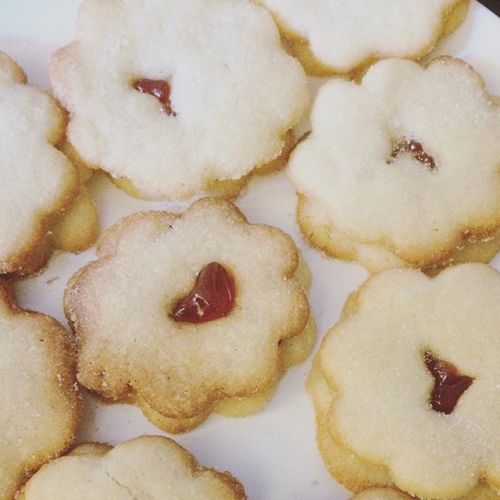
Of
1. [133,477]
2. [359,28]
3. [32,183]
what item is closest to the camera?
[133,477]

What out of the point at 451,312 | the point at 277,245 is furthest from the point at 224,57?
the point at 451,312

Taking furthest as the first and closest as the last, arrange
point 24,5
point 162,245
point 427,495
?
point 24,5 < point 162,245 < point 427,495

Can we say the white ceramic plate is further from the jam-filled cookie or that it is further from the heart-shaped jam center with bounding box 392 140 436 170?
the heart-shaped jam center with bounding box 392 140 436 170

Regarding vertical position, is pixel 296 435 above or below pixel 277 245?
below

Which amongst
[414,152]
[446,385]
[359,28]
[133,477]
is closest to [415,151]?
[414,152]

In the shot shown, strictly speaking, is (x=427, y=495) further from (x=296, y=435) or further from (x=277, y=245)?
(x=277, y=245)

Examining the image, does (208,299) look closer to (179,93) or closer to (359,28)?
(179,93)

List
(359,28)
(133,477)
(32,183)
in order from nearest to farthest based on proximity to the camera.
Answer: (133,477)
(32,183)
(359,28)

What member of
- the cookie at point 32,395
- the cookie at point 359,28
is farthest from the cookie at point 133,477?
the cookie at point 359,28

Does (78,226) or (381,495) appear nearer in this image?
(381,495)
